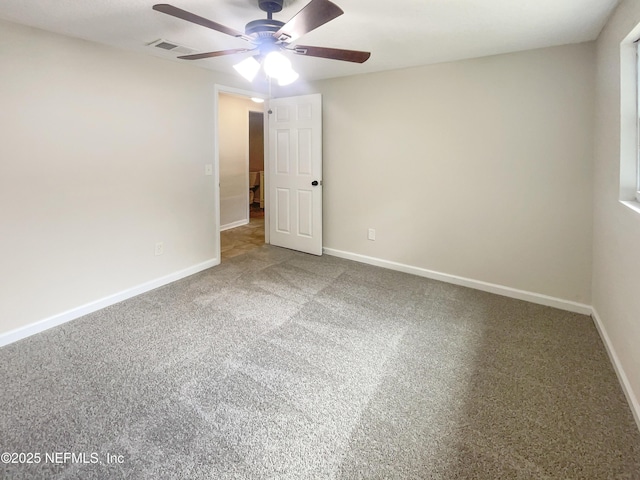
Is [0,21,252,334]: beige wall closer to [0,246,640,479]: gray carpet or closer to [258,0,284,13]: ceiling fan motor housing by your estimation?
[0,246,640,479]: gray carpet

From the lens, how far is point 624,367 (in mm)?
1931

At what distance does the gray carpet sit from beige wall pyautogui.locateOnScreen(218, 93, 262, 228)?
128 inches

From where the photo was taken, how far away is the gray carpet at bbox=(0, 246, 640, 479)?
1.46 meters

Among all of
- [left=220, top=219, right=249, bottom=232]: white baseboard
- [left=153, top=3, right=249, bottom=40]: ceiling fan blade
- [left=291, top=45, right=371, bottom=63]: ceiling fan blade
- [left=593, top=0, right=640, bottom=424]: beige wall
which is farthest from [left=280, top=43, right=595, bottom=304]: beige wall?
[left=220, top=219, right=249, bottom=232]: white baseboard

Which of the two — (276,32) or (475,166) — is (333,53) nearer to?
(276,32)

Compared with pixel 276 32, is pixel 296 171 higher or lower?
lower

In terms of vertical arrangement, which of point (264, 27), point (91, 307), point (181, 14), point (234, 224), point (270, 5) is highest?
point (270, 5)

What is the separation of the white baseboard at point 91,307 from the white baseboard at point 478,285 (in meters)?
1.88

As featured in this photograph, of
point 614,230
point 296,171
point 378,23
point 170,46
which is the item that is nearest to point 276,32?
point 378,23

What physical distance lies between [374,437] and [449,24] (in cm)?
266

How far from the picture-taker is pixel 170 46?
111 inches

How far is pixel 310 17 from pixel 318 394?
195cm

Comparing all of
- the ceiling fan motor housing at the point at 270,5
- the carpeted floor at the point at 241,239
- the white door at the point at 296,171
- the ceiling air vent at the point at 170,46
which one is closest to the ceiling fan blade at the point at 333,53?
the ceiling fan motor housing at the point at 270,5

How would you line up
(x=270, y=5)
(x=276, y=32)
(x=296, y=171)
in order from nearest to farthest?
(x=276, y=32) → (x=270, y=5) → (x=296, y=171)
